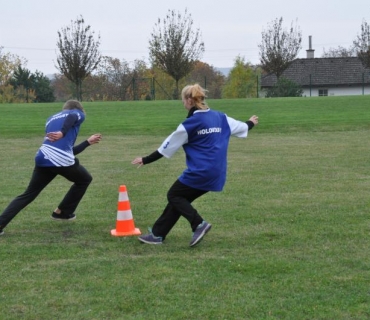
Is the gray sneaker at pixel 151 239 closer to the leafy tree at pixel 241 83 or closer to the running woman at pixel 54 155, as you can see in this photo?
the running woman at pixel 54 155

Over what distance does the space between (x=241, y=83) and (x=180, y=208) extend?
182 feet

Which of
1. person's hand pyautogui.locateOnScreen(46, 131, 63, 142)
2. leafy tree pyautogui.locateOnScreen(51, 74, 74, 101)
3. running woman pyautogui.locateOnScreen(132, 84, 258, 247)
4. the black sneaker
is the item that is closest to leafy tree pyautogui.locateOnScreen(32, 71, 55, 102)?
leafy tree pyautogui.locateOnScreen(51, 74, 74, 101)

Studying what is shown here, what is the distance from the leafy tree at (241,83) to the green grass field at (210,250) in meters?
45.6

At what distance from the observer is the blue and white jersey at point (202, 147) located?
6863mm

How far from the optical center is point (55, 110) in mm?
32031

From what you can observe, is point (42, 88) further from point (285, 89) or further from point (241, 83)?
point (285, 89)

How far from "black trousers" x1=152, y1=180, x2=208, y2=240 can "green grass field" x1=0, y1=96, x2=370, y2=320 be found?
0.19 metres

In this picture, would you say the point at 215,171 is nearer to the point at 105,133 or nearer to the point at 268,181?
the point at 268,181

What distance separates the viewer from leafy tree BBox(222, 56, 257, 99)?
60.7 meters

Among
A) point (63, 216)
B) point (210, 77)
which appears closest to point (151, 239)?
point (63, 216)

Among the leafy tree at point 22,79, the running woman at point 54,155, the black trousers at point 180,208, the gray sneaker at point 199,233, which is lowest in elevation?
the gray sneaker at point 199,233

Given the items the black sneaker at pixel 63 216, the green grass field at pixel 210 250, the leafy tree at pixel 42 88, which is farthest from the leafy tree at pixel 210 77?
the black sneaker at pixel 63 216

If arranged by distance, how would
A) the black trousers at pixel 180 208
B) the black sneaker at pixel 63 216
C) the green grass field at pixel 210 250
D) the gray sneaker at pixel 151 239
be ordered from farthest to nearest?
the black sneaker at pixel 63 216, the gray sneaker at pixel 151 239, the black trousers at pixel 180 208, the green grass field at pixel 210 250

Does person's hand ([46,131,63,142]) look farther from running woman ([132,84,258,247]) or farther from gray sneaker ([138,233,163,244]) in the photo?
gray sneaker ([138,233,163,244])
